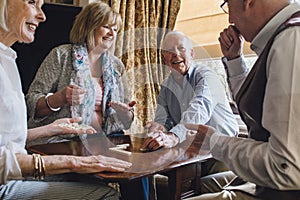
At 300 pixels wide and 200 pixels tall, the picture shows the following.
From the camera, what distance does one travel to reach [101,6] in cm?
212

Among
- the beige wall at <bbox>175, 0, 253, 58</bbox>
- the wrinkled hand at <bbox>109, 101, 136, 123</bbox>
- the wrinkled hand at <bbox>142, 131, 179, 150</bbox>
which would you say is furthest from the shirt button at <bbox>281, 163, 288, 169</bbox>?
the beige wall at <bbox>175, 0, 253, 58</bbox>

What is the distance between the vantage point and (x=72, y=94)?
181cm

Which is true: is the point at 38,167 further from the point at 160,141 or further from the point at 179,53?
the point at 179,53

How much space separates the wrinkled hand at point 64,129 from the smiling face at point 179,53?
0.62 metres

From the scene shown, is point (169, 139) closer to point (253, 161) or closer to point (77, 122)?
point (77, 122)

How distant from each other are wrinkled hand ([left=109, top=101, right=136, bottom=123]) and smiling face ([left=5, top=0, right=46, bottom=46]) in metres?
0.70

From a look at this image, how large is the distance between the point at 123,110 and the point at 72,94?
1.14ft

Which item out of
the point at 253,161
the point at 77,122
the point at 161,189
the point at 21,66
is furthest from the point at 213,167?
the point at 21,66

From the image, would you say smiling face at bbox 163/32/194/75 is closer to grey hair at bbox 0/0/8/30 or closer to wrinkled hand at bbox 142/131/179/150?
wrinkled hand at bbox 142/131/179/150

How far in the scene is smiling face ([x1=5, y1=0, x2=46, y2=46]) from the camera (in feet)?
4.52

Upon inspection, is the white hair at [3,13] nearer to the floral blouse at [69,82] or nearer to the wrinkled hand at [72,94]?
the wrinkled hand at [72,94]

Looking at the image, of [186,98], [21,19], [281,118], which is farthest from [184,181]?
[21,19]

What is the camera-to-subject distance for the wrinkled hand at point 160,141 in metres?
1.58

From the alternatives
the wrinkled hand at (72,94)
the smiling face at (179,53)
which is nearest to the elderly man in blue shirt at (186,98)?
the smiling face at (179,53)
